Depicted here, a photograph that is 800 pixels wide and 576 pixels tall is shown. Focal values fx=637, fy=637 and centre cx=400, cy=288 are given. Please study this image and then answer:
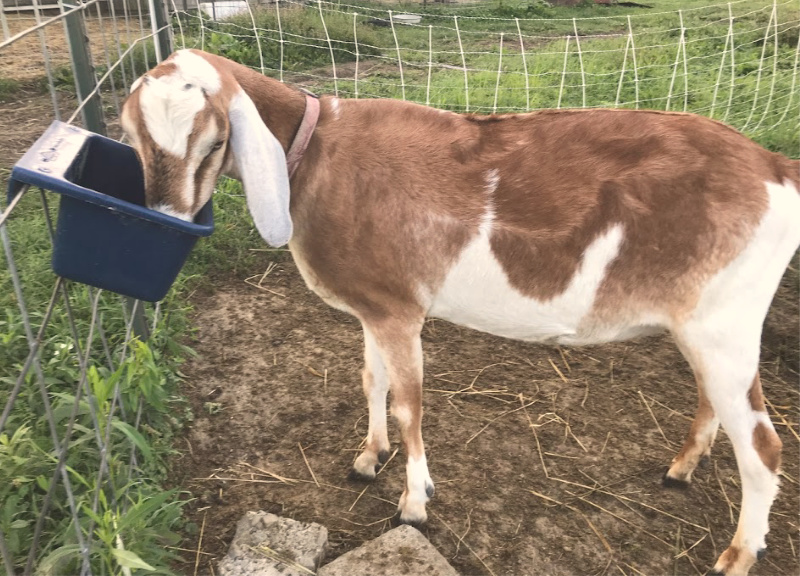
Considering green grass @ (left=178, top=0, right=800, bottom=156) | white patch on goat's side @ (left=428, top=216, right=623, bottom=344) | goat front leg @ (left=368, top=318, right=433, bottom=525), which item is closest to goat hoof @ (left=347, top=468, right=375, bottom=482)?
goat front leg @ (left=368, top=318, right=433, bottom=525)

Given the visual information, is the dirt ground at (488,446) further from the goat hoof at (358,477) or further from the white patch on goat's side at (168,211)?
the white patch on goat's side at (168,211)

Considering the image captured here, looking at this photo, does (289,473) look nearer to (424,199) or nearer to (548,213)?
(424,199)

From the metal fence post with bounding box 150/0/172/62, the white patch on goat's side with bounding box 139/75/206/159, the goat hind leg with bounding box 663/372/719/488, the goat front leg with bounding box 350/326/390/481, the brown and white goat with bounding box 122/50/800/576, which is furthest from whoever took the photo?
the metal fence post with bounding box 150/0/172/62

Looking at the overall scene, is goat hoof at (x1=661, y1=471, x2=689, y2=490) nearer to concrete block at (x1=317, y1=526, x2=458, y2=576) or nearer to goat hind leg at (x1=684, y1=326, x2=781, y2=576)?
goat hind leg at (x1=684, y1=326, x2=781, y2=576)

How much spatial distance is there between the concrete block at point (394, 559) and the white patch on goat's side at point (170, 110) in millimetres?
1533

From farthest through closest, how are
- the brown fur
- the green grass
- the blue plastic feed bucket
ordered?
1. the green grass
2. the brown fur
3. the blue plastic feed bucket

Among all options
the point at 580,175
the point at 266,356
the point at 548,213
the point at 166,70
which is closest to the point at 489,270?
the point at 548,213

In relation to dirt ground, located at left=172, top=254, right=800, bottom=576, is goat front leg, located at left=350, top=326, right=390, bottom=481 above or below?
above

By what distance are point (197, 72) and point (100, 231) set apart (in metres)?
0.59

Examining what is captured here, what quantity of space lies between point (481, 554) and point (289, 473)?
0.92 m

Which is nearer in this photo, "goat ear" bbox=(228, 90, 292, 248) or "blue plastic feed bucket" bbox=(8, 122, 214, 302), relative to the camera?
"blue plastic feed bucket" bbox=(8, 122, 214, 302)

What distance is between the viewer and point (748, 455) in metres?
2.33

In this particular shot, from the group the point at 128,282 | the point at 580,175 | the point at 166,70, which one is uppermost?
the point at 166,70

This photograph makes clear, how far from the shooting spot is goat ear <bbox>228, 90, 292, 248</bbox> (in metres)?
2.04
